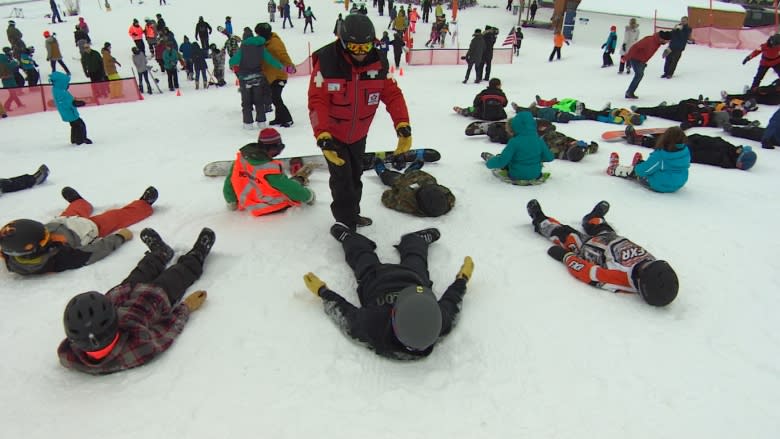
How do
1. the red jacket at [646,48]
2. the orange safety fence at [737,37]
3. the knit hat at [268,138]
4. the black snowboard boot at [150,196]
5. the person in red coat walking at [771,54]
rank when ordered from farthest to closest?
the orange safety fence at [737,37]
the red jacket at [646,48]
the person in red coat walking at [771,54]
the black snowboard boot at [150,196]
the knit hat at [268,138]

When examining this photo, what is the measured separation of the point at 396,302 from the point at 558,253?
199 cm

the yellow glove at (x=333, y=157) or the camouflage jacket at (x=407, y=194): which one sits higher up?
the yellow glove at (x=333, y=157)

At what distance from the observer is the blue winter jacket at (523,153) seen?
5.37 m

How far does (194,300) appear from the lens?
3.24 m

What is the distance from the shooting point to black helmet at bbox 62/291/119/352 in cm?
234

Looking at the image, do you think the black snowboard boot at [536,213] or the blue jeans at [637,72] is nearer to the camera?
the black snowboard boot at [536,213]

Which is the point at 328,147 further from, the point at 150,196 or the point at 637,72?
the point at 637,72

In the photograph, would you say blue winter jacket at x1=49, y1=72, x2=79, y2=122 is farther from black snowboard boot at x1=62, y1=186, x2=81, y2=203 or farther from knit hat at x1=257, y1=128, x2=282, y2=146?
knit hat at x1=257, y1=128, x2=282, y2=146

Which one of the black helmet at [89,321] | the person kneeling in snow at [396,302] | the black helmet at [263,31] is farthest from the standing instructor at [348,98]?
the black helmet at [263,31]

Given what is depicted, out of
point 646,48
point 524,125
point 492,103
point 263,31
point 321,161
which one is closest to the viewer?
point 524,125

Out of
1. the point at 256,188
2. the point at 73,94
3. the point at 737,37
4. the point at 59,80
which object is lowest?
the point at 256,188

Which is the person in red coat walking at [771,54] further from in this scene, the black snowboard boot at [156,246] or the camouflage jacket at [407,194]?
the black snowboard boot at [156,246]

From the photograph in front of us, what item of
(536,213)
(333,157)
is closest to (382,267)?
(333,157)

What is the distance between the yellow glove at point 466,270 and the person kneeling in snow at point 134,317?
80.4 inches
